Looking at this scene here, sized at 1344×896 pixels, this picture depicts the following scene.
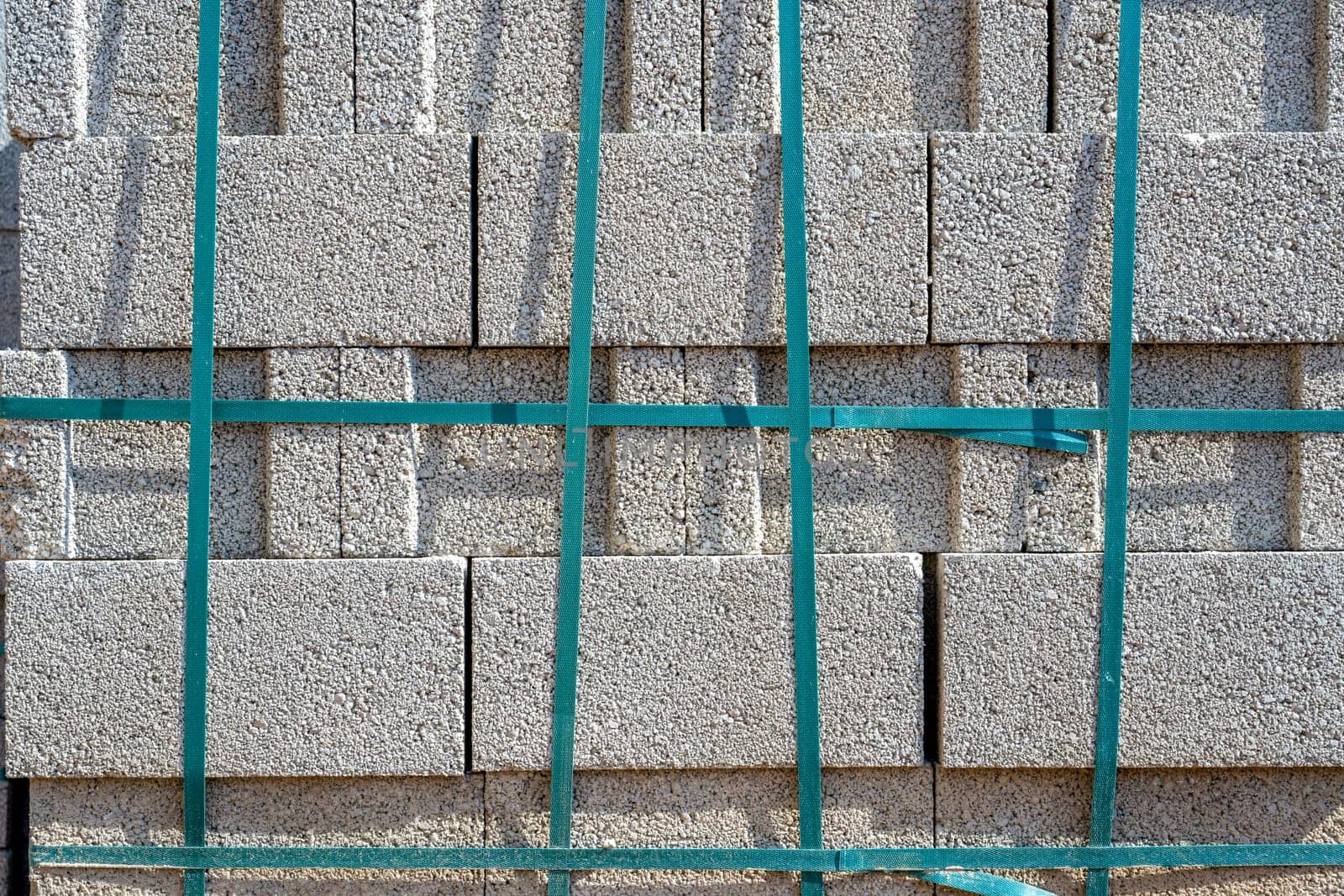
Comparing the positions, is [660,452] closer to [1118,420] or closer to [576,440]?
[576,440]

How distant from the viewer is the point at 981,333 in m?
2.61

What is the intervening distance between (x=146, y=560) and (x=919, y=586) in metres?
2.25

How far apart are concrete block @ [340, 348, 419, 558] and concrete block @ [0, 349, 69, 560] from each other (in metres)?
0.82

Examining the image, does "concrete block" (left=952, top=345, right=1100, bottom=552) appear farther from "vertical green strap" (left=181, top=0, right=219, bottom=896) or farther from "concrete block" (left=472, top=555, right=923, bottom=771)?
"vertical green strap" (left=181, top=0, right=219, bottom=896)

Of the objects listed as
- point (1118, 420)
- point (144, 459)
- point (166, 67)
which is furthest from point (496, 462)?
point (1118, 420)

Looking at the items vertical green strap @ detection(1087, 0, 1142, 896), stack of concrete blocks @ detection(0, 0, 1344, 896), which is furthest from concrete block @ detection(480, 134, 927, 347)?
vertical green strap @ detection(1087, 0, 1142, 896)

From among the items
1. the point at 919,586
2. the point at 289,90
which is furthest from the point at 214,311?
the point at 919,586

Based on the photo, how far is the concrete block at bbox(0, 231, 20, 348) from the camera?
326cm

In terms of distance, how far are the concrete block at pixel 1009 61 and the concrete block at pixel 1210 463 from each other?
813mm

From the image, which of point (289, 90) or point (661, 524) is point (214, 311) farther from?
point (661, 524)

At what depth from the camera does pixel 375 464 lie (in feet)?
8.50

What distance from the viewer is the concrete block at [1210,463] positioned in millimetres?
2674

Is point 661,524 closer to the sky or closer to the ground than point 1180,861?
closer to the sky

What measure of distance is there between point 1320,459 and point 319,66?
10.4 feet
